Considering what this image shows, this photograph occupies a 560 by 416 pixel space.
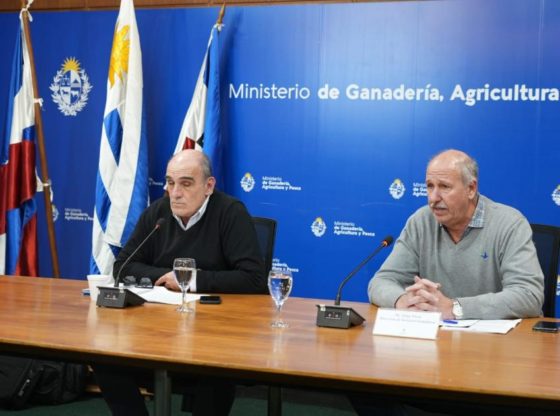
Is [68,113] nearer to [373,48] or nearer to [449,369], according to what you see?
[373,48]

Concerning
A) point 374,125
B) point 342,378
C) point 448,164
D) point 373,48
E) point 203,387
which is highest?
point 373,48

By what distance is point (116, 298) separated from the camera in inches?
105

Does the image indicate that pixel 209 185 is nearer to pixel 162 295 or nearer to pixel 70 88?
pixel 162 295

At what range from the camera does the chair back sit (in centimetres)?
343

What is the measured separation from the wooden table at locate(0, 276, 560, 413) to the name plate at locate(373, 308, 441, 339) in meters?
0.05

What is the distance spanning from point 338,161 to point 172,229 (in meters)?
1.50

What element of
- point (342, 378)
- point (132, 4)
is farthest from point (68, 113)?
point (342, 378)

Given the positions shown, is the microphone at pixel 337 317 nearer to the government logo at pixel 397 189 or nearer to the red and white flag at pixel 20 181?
the government logo at pixel 397 189

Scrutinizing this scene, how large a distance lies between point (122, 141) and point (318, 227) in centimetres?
133

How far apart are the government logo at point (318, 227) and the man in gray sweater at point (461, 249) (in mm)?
1585

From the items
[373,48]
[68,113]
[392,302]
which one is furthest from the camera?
[68,113]

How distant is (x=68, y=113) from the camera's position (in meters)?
Answer: 5.33

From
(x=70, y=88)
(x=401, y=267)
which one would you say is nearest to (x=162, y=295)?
(x=401, y=267)

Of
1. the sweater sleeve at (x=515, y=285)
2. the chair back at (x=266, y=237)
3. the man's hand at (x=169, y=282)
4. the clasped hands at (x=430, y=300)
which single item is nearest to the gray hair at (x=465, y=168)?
the sweater sleeve at (x=515, y=285)
